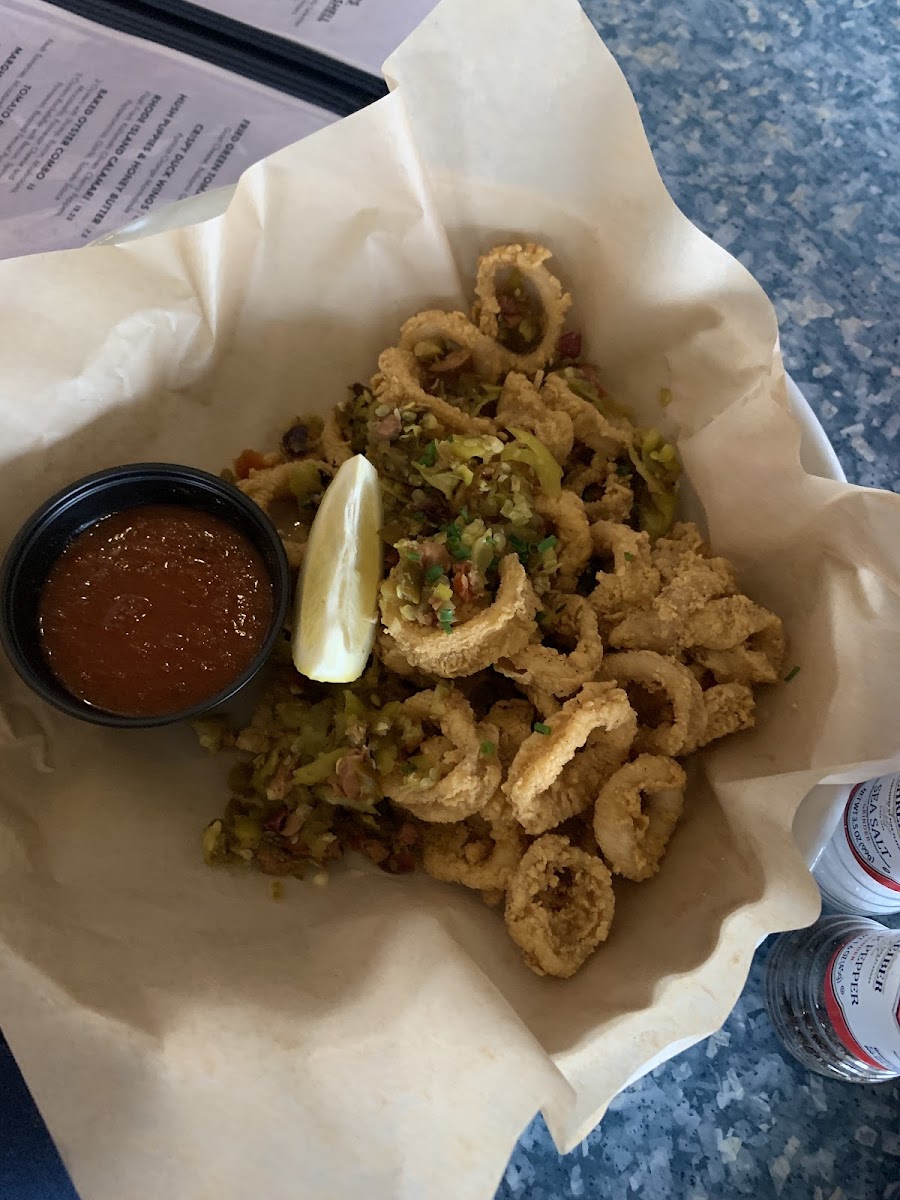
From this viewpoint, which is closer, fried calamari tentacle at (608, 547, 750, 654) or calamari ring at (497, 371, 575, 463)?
fried calamari tentacle at (608, 547, 750, 654)

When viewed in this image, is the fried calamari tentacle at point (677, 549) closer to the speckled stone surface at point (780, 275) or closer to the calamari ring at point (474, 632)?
the calamari ring at point (474, 632)

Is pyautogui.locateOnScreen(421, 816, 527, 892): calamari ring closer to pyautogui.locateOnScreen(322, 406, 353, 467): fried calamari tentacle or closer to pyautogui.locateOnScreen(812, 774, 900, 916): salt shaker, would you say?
pyautogui.locateOnScreen(812, 774, 900, 916): salt shaker

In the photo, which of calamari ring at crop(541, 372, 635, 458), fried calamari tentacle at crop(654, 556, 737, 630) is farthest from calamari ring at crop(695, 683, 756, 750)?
calamari ring at crop(541, 372, 635, 458)

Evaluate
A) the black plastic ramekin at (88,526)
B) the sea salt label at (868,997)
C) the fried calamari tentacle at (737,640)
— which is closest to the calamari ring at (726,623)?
the fried calamari tentacle at (737,640)

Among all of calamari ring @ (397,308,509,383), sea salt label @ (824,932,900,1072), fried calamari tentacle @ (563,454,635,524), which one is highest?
calamari ring @ (397,308,509,383)

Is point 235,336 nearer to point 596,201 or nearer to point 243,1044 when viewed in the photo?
point 596,201

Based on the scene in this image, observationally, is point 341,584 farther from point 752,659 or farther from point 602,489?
point 752,659

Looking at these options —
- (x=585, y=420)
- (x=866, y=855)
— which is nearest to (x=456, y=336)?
(x=585, y=420)
